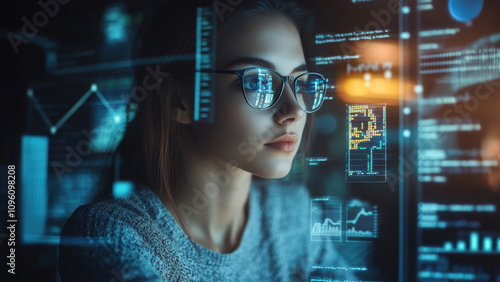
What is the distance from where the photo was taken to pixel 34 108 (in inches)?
51.9

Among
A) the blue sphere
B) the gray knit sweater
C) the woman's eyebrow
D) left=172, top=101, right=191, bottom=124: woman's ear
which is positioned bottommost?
the gray knit sweater

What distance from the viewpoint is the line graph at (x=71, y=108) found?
121 centimetres

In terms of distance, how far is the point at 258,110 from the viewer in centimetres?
104

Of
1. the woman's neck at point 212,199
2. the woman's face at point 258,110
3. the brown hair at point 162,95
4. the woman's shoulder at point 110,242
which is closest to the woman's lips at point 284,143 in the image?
the woman's face at point 258,110

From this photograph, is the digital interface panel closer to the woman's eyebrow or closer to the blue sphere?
the woman's eyebrow

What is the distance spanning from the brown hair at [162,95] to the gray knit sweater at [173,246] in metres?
0.06

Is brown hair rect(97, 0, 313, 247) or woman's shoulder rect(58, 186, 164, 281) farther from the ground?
brown hair rect(97, 0, 313, 247)

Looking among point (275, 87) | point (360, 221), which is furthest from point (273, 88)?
point (360, 221)

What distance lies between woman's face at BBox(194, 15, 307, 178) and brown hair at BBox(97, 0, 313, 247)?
0.04 metres

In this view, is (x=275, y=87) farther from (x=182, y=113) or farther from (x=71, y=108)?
(x=71, y=108)

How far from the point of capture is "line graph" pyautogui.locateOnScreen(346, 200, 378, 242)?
100 centimetres

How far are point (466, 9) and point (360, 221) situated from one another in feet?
1.68

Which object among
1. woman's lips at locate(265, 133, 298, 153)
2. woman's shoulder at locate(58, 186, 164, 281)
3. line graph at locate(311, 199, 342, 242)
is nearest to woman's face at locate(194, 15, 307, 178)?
woman's lips at locate(265, 133, 298, 153)

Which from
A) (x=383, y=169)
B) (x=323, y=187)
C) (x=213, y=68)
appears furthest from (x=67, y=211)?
(x=383, y=169)
